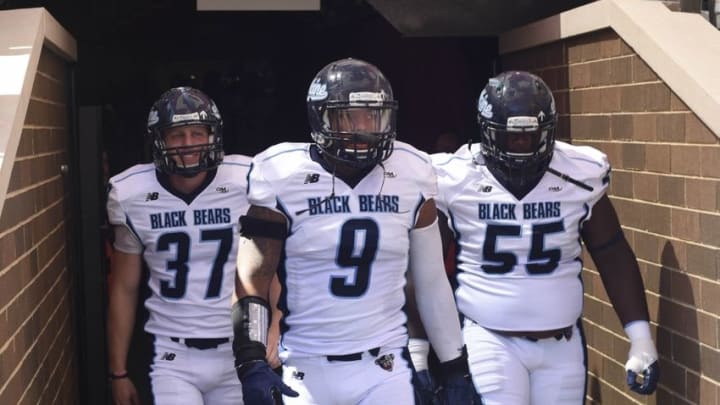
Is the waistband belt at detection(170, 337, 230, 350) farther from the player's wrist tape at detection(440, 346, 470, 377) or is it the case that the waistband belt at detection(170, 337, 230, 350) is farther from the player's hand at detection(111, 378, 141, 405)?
the player's wrist tape at detection(440, 346, 470, 377)

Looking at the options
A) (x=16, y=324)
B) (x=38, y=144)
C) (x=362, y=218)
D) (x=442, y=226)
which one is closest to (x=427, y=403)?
(x=362, y=218)

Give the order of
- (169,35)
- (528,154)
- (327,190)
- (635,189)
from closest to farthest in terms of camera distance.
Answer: (327,190) → (528,154) → (635,189) → (169,35)

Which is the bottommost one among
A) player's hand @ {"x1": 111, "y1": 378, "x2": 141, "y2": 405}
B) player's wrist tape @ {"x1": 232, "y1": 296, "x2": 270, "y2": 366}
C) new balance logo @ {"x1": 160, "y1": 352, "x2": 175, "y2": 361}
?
player's hand @ {"x1": 111, "y1": 378, "x2": 141, "y2": 405}

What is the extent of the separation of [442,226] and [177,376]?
1.29 m

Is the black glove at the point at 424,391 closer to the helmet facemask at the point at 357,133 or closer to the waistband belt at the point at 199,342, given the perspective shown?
the helmet facemask at the point at 357,133

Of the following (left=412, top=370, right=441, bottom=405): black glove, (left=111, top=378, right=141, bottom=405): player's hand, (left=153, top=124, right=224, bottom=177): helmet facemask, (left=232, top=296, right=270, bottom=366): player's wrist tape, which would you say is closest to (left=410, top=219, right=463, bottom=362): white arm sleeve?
(left=412, top=370, right=441, bottom=405): black glove

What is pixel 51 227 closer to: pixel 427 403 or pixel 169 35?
pixel 427 403

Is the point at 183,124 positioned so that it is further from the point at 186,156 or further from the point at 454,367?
the point at 454,367

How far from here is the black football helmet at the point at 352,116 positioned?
12.1 ft

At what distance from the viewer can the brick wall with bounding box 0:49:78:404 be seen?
365cm

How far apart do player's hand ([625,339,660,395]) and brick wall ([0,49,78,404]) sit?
235 centimetres

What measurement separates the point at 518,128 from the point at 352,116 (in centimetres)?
87

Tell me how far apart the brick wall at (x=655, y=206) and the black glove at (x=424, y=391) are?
1.09 m

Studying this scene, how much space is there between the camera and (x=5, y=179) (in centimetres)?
347
